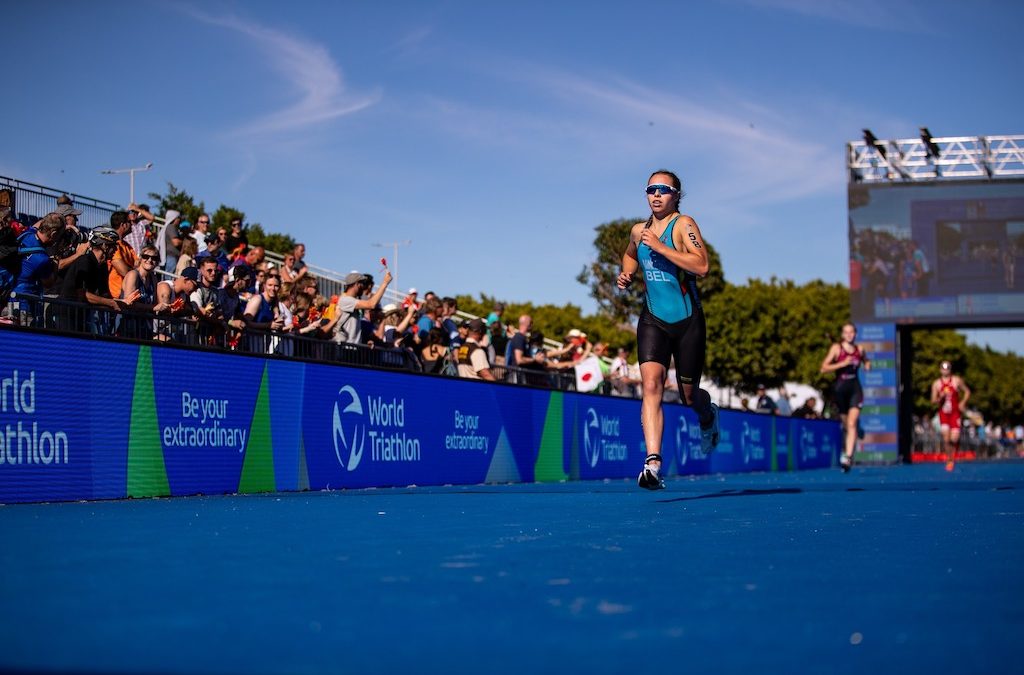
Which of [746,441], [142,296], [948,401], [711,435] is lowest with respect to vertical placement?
[746,441]

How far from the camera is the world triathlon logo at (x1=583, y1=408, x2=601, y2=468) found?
758 inches

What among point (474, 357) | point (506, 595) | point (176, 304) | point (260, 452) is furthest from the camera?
point (474, 357)

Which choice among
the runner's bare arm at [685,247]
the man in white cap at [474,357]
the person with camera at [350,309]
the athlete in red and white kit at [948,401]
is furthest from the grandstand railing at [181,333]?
the athlete in red and white kit at [948,401]

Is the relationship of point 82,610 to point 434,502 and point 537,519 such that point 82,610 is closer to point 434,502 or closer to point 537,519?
point 537,519

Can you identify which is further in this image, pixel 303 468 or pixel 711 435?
pixel 303 468

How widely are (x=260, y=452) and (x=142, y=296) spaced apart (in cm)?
228

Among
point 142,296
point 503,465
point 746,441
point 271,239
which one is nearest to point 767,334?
point 271,239

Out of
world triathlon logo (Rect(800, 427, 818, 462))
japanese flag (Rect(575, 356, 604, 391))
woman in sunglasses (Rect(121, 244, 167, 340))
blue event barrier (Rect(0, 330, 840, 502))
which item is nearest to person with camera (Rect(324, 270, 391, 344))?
blue event barrier (Rect(0, 330, 840, 502))

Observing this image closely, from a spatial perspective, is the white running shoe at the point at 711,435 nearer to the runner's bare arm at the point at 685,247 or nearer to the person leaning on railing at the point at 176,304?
the runner's bare arm at the point at 685,247

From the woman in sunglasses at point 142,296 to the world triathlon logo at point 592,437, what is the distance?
768 cm

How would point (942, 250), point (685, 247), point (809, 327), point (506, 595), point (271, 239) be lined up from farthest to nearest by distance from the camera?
point (809, 327)
point (271, 239)
point (942, 250)
point (685, 247)
point (506, 595)

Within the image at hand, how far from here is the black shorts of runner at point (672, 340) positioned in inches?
407

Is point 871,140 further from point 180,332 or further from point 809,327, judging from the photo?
point 809,327

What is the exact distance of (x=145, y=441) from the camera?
10336 mm
